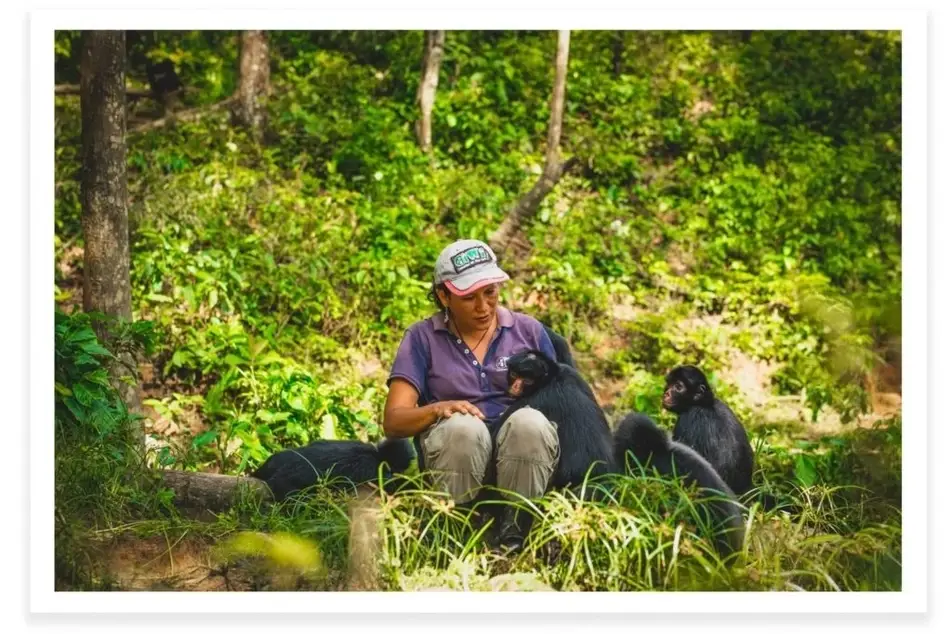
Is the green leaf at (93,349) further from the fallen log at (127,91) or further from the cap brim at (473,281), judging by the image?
the fallen log at (127,91)

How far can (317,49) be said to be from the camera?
997cm

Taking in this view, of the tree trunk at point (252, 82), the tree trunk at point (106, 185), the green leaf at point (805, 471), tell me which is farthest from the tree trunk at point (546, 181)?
the green leaf at point (805, 471)

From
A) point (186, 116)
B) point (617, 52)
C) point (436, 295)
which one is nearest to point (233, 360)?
point (436, 295)

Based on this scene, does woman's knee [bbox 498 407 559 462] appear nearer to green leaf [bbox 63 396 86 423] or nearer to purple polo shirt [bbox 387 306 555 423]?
purple polo shirt [bbox 387 306 555 423]

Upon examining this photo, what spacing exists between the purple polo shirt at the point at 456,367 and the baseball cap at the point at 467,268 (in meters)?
0.19

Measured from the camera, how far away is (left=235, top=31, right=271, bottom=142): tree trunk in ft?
29.0

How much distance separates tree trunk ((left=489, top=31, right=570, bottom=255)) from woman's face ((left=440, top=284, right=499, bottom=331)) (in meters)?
4.09

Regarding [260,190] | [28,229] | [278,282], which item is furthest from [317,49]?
[28,229]

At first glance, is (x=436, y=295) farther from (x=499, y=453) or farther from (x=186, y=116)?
(x=186, y=116)

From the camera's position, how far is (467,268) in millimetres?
3930

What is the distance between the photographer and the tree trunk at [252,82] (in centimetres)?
883

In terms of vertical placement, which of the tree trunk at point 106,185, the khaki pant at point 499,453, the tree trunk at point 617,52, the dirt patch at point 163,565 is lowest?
the dirt patch at point 163,565
